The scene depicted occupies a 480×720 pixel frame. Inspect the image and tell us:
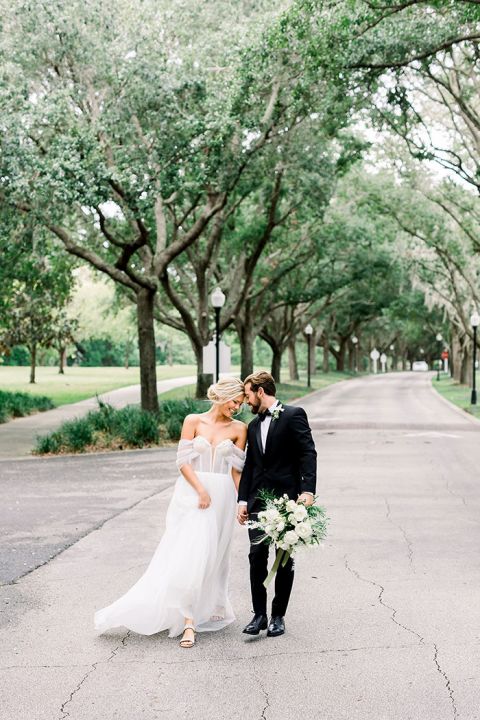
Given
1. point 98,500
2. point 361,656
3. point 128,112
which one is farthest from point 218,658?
point 128,112

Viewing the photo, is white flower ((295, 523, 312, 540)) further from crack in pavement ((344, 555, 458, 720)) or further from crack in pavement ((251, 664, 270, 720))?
crack in pavement ((344, 555, 458, 720))

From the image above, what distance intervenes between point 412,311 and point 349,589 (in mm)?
53600

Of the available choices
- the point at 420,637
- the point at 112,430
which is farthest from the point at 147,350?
the point at 420,637

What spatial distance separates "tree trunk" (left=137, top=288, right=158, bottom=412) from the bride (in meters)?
16.4

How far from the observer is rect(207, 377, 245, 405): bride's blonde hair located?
5.95m

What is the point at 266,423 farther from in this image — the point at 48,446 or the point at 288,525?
the point at 48,446

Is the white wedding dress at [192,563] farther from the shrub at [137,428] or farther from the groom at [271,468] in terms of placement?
the shrub at [137,428]

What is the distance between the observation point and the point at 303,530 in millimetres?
5672

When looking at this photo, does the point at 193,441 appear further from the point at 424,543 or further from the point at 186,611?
the point at 424,543

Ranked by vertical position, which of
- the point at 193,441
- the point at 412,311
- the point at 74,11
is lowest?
the point at 193,441

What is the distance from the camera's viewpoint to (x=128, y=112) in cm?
2012

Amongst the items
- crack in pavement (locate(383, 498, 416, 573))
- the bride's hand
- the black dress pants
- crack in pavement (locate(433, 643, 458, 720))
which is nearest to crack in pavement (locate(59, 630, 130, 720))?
the black dress pants

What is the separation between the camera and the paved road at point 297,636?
15.6 ft

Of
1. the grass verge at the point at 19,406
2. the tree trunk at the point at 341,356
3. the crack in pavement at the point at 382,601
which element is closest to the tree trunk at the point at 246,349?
the grass verge at the point at 19,406
